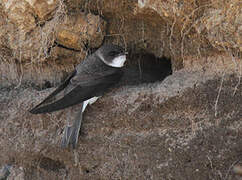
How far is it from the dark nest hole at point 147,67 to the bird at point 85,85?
0.21 metres

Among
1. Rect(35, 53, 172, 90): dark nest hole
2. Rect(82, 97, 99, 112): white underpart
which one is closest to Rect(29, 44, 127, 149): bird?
Rect(82, 97, 99, 112): white underpart

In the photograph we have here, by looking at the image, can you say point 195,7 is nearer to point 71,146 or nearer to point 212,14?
point 212,14

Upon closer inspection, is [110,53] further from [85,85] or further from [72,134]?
[72,134]

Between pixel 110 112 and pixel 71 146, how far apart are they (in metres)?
0.27

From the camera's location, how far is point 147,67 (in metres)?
2.50

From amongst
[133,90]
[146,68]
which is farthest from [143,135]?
[146,68]

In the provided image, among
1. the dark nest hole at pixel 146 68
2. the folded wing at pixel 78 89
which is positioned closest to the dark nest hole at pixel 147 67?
the dark nest hole at pixel 146 68

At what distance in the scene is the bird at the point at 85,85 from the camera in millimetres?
1957

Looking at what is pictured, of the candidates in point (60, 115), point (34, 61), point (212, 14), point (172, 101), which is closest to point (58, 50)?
point (34, 61)

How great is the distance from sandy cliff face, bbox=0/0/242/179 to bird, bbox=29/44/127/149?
2.3 inches

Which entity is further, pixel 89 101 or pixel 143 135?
pixel 89 101

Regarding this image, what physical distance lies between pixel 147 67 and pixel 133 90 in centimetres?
44

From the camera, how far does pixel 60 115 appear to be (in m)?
2.12

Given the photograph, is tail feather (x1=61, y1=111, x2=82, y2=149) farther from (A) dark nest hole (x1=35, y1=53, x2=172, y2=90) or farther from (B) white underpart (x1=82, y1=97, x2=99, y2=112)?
(A) dark nest hole (x1=35, y1=53, x2=172, y2=90)
